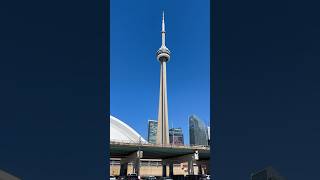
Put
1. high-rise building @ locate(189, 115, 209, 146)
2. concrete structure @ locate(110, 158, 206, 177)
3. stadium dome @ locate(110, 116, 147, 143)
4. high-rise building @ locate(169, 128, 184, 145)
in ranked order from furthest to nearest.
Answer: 1. high-rise building @ locate(169, 128, 184, 145)
2. high-rise building @ locate(189, 115, 209, 146)
3. stadium dome @ locate(110, 116, 147, 143)
4. concrete structure @ locate(110, 158, 206, 177)

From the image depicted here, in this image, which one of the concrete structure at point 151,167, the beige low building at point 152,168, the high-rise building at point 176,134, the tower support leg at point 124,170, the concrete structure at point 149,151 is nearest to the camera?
the concrete structure at point 149,151

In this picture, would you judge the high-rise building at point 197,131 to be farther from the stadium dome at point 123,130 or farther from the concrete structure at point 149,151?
the concrete structure at point 149,151

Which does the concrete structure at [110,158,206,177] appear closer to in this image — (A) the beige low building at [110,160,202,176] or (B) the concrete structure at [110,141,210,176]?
(A) the beige low building at [110,160,202,176]

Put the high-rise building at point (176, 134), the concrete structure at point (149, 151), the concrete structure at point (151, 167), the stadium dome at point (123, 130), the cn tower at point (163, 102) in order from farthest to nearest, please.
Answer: the high-rise building at point (176, 134)
the stadium dome at point (123, 130)
the concrete structure at point (151, 167)
the cn tower at point (163, 102)
the concrete structure at point (149, 151)

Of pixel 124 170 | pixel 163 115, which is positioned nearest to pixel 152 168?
pixel 163 115

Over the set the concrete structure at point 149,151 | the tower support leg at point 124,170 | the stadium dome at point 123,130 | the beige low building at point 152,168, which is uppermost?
the stadium dome at point 123,130

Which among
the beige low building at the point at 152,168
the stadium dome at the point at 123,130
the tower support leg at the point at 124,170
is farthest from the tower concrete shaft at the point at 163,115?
the tower support leg at the point at 124,170

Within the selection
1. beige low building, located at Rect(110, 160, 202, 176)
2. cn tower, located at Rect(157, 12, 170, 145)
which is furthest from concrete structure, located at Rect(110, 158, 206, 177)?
cn tower, located at Rect(157, 12, 170, 145)

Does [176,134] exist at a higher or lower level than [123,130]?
higher

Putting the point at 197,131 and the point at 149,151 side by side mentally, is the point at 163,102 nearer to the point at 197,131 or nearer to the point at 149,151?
the point at 149,151
